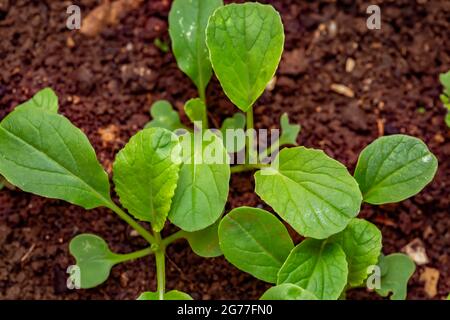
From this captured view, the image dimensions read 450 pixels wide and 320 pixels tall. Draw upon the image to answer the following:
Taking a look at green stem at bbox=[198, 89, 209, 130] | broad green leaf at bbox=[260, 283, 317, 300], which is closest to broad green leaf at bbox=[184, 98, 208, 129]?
green stem at bbox=[198, 89, 209, 130]

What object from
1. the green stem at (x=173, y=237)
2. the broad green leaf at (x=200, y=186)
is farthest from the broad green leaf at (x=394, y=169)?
the green stem at (x=173, y=237)

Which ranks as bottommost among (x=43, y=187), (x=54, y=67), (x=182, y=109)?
(x=43, y=187)

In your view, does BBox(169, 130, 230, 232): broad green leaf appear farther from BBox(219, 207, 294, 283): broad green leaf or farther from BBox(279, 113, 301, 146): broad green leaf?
BBox(279, 113, 301, 146): broad green leaf

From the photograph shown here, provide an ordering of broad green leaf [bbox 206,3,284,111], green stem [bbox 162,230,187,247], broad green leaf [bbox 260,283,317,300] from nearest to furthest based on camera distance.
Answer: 1. broad green leaf [bbox 260,283,317,300]
2. broad green leaf [bbox 206,3,284,111]
3. green stem [bbox 162,230,187,247]

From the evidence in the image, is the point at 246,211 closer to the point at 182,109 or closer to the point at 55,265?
the point at 182,109

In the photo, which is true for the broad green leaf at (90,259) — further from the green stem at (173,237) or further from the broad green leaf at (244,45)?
the broad green leaf at (244,45)

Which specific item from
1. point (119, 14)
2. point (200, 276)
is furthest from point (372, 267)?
point (119, 14)
